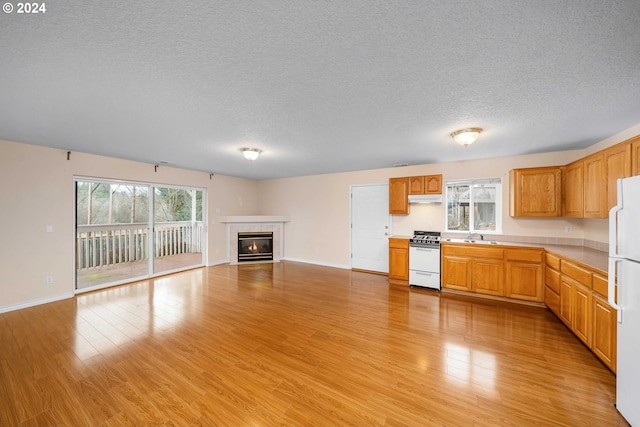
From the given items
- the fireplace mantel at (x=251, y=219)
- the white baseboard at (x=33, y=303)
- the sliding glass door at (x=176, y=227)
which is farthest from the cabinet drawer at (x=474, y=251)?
the white baseboard at (x=33, y=303)

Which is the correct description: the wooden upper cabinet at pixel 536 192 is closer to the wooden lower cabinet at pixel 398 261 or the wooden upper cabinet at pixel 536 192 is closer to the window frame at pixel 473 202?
the window frame at pixel 473 202

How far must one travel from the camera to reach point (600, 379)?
2.00 metres

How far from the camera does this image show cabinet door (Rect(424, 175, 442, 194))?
457 centimetres

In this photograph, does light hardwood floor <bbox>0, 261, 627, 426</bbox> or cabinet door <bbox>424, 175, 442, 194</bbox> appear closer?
light hardwood floor <bbox>0, 261, 627, 426</bbox>

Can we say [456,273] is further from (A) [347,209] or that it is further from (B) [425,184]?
(A) [347,209]

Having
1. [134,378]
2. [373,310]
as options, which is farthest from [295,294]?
[134,378]

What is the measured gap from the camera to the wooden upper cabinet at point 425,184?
458 cm

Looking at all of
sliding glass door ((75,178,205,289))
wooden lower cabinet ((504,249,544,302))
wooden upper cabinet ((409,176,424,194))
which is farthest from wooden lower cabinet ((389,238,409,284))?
sliding glass door ((75,178,205,289))

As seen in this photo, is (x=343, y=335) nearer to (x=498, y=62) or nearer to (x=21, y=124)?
(x=498, y=62)

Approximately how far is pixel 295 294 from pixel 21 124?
4209 mm

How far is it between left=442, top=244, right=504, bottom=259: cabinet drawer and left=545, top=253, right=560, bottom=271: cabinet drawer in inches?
Answer: 20.9

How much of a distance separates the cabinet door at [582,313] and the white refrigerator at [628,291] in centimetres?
80

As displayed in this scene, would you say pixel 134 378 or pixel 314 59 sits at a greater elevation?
pixel 314 59

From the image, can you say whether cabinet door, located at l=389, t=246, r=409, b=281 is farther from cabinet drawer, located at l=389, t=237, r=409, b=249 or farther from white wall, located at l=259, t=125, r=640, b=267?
white wall, located at l=259, t=125, r=640, b=267
